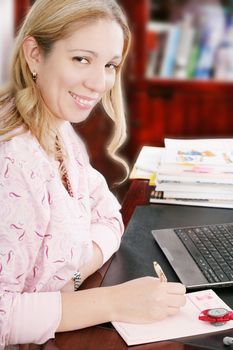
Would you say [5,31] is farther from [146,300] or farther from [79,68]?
[146,300]

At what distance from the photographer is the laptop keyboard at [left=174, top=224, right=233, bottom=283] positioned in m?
1.12

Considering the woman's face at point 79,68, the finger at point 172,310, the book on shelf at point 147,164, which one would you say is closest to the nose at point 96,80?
the woman's face at point 79,68

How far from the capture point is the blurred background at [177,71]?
2984 millimetres

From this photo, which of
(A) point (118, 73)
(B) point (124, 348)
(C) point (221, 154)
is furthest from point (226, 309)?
(C) point (221, 154)

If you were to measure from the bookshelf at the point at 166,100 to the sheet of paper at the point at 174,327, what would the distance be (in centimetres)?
197

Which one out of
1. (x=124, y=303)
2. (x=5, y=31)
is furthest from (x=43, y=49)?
(x=5, y=31)

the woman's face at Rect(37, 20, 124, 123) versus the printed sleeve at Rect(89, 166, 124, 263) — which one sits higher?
the woman's face at Rect(37, 20, 124, 123)

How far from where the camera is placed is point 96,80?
1100 mm

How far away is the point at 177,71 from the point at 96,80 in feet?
6.59

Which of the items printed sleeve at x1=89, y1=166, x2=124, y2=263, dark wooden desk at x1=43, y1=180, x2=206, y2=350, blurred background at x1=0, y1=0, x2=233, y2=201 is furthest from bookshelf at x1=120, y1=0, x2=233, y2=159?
dark wooden desk at x1=43, y1=180, x2=206, y2=350

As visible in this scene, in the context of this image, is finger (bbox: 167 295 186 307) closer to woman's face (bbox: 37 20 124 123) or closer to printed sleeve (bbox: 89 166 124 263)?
printed sleeve (bbox: 89 166 124 263)

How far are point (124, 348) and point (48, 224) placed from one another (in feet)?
0.81

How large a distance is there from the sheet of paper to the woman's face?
40 cm

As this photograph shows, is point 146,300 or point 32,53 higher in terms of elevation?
point 32,53
